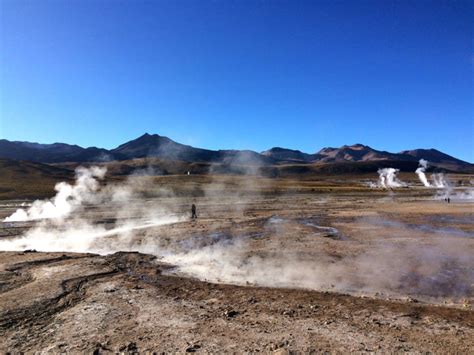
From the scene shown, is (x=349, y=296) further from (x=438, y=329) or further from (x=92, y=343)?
(x=92, y=343)

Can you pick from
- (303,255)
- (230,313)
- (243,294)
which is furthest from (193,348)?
(303,255)

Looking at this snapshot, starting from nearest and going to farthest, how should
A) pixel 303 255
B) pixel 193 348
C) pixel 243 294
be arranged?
pixel 193 348 < pixel 243 294 < pixel 303 255

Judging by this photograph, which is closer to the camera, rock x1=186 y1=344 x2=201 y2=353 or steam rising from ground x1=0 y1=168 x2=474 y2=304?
rock x1=186 y1=344 x2=201 y2=353

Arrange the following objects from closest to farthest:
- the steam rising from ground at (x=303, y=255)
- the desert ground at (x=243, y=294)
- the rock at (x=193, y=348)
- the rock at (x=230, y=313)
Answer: the rock at (x=193, y=348), the desert ground at (x=243, y=294), the rock at (x=230, y=313), the steam rising from ground at (x=303, y=255)

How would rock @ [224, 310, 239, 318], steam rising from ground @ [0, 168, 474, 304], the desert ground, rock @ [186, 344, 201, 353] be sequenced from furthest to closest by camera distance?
steam rising from ground @ [0, 168, 474, 304] → rock @ [224, 310, 239, 318] → the desert ground → rock @ [186, 344, 201, 353]

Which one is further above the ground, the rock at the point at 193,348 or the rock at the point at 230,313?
the rock at the point at 230,313

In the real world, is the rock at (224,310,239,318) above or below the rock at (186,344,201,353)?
above

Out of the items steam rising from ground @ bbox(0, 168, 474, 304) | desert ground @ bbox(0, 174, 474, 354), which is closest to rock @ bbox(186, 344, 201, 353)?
desert ground @ bbox(0, 174, 474, 354)

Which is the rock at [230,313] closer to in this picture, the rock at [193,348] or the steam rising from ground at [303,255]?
the rock at [193,348]

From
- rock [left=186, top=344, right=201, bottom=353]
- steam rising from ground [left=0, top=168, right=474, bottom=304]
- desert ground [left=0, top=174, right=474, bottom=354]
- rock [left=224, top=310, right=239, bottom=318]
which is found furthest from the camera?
steam rising from ground [left=0, top=168, right=474, bottom=304]

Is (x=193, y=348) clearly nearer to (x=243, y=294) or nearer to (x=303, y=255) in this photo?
(x=243, y=294)

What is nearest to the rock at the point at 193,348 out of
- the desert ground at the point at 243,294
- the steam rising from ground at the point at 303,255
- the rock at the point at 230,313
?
the desert ground at the point at 243,294

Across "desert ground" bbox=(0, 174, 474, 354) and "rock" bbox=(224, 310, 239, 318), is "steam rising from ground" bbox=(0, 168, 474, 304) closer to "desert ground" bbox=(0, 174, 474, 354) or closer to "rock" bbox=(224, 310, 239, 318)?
"desert ground" bbox=(0, 174, 474, 354)

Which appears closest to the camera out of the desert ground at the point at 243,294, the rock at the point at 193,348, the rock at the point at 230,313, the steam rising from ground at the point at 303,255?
the rock at the point at 193,348
